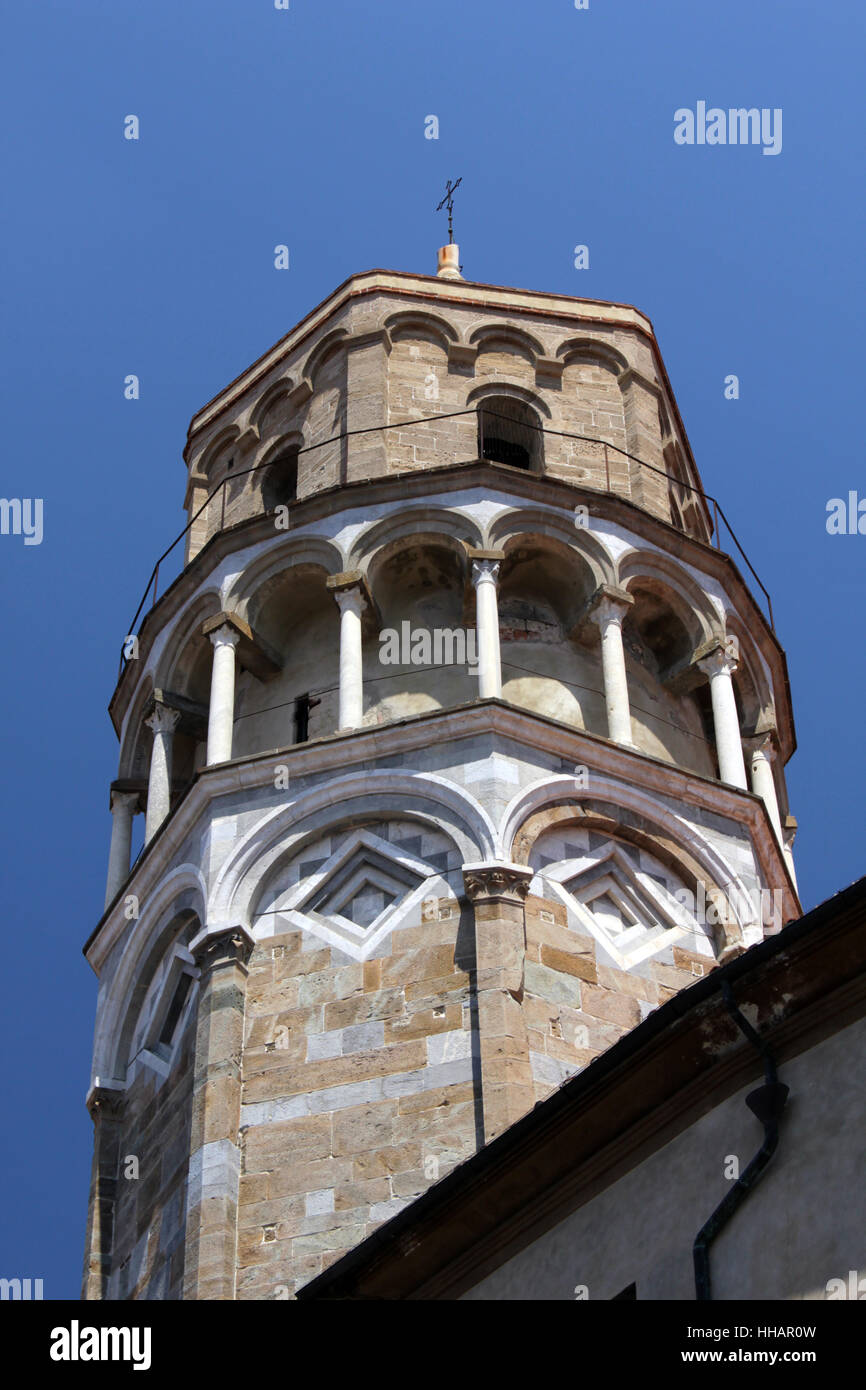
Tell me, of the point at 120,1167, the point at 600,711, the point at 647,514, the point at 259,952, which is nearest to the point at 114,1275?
the point at 120,1167

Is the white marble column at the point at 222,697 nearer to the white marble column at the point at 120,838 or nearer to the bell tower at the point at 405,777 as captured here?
the bell tower at the point at 405,777

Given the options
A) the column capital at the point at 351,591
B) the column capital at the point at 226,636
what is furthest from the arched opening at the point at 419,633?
the column capital at the point at 226,636

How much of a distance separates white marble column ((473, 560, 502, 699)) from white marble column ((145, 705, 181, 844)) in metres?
3.37

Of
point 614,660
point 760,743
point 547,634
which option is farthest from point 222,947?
point 760,743

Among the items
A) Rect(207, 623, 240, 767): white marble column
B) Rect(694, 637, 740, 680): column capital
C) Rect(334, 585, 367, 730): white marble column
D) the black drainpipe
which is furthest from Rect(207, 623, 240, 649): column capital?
the black drainpipe

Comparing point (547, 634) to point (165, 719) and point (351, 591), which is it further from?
point (165, 719)

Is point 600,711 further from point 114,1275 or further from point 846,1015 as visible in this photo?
point 846,1015

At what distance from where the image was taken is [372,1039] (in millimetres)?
23297

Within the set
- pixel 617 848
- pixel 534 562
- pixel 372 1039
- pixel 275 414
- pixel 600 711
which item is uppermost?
pixel 275 414

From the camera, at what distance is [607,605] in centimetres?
2756

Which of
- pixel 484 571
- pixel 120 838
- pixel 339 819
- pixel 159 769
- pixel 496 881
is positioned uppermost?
pixel 484 571

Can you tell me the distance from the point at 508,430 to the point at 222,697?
17.1 ft

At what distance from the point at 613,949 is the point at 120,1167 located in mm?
4773
